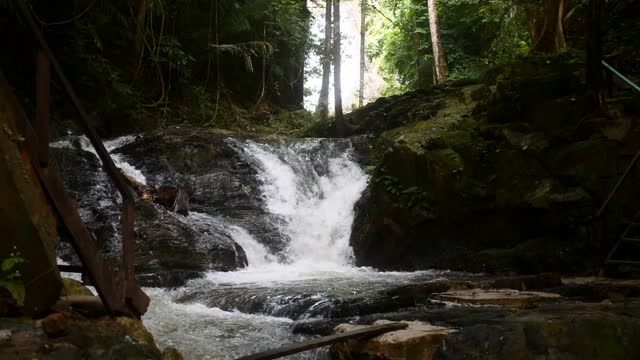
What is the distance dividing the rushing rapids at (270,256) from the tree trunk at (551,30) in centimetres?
556

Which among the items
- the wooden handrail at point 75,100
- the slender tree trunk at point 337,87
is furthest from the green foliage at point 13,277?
the slender tree trunk at point 337,87

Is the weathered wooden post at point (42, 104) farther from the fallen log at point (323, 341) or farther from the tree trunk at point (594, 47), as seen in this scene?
the tree trunk at point (594, 47)

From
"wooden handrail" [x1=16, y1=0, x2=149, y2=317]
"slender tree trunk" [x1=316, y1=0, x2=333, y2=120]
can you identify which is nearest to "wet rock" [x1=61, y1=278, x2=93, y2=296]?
"wooden handrail" [x1=16, y1=0, x2=149, y2=317]

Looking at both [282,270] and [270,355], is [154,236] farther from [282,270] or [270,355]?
[270,355]

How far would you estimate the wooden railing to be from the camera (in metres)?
3.55

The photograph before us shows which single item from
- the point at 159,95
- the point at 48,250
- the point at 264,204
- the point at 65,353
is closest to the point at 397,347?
the point at 65,353

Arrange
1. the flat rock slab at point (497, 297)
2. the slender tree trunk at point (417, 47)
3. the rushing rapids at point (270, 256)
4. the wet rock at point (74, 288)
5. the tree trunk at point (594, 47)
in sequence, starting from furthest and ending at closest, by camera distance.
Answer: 1. the slender tree trunk at point (417, 47)
2. the tree trunk at point (594, 47)
3. the rushing rapids at point (270, 256)
4. the flat rock slab at point (497, 297)
5. the wet rock at point (74, 288)

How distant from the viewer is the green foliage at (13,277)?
323 cm

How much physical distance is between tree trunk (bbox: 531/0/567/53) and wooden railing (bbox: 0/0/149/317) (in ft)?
34.2

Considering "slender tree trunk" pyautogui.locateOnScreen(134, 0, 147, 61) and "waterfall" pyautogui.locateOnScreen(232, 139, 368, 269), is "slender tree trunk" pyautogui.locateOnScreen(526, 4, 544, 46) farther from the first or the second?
"slender tree trunk" pyautogui.locateOnScreen(134, 0, 147, 61)

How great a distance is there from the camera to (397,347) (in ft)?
12.1

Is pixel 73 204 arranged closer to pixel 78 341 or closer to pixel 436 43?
pixel 78 341

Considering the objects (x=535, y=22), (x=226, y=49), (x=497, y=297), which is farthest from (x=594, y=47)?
(x=226, y=49)

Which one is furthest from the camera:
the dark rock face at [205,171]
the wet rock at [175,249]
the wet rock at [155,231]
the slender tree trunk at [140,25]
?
the slender tree trunk at [140,25]
